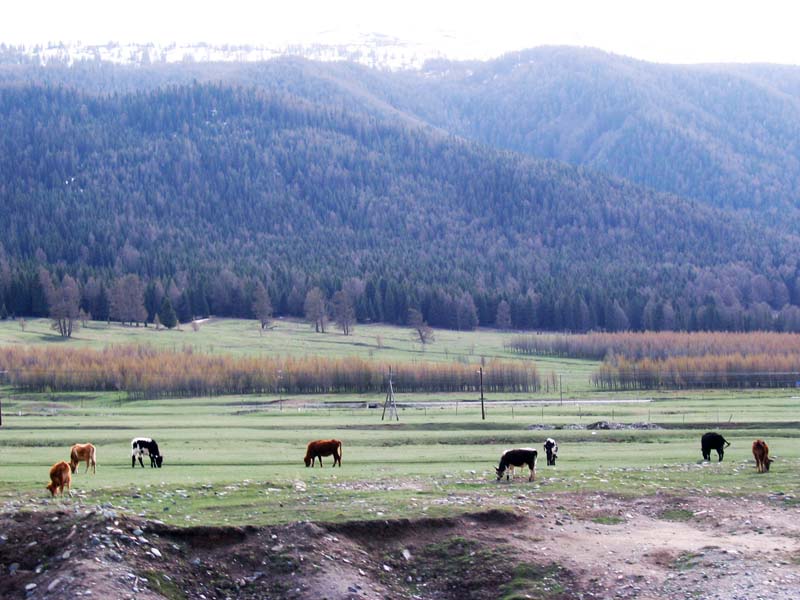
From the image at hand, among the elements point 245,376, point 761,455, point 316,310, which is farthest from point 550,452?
point 316,310

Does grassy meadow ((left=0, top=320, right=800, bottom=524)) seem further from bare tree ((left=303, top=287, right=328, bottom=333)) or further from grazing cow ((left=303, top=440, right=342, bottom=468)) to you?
bare tree ((left=303, top=287, right=328, bottom=333))

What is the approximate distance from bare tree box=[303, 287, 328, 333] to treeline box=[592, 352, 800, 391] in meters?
72.4

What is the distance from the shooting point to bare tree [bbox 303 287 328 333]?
19312cm

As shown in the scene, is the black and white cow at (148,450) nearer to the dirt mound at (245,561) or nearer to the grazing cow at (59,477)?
the grazing cow at (59,477)

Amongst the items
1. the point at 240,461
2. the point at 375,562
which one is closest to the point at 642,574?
the point at 375,562

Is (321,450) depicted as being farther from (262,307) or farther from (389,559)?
(262,307)

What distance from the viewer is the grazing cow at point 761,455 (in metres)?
39.2

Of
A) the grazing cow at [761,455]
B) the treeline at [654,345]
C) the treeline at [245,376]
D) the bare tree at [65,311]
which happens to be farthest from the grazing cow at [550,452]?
the bare tree at [65,311]

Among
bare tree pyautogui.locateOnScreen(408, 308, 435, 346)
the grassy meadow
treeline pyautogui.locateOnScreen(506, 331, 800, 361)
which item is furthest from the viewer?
bare tree pyautogui.locateOnScreen(408, 308, 435, 346)

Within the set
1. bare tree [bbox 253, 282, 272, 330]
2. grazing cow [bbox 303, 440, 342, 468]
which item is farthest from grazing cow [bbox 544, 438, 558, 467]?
bare tree [bbox 253, 282, 272, 330]

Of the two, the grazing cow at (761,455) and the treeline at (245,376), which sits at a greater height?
the treeline at (245,376)

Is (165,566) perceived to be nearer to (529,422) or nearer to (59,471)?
(59,471)

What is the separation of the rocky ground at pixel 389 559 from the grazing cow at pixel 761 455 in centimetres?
882

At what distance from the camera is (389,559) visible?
28438 mm
